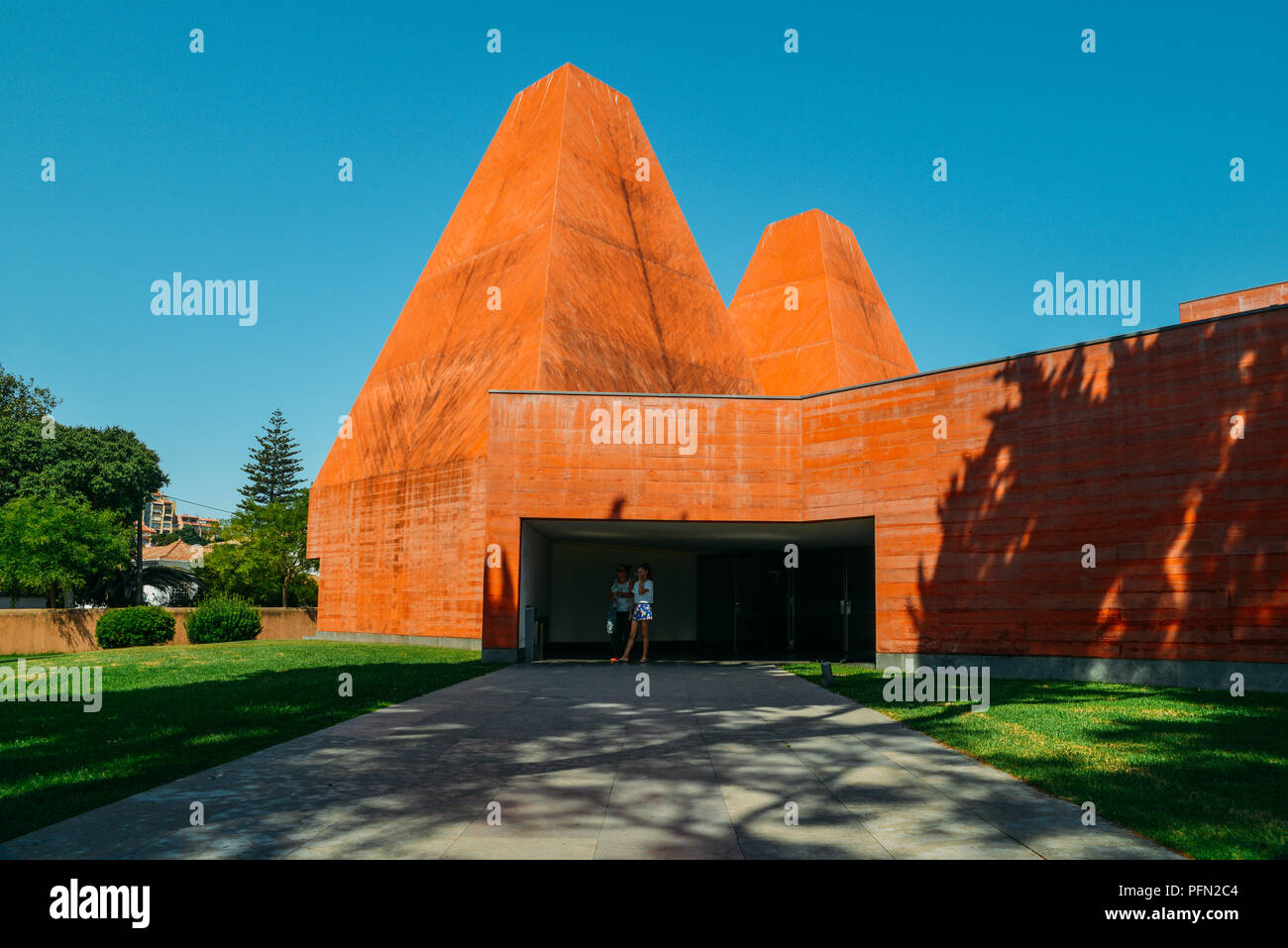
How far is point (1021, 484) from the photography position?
15.5 m

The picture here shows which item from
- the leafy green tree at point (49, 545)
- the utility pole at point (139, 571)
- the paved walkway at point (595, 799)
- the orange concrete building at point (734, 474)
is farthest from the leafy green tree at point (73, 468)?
the paved walkway at point (595, 799)

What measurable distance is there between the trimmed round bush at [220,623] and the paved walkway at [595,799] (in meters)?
23.3

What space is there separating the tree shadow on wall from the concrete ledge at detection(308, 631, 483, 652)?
12074mm

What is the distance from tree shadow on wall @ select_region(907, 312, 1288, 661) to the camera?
43.5 ft

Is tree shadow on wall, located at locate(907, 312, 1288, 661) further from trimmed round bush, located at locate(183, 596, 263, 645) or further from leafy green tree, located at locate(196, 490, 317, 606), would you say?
leafy green tree, located at locate(196, 490, 317, 606)

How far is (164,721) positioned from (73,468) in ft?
156

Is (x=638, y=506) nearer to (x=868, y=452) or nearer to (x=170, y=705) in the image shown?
(x=868, y=452)

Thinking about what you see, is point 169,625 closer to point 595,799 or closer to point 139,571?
point 139,571

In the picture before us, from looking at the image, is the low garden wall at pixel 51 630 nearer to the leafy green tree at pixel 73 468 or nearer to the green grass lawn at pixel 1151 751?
the leafy green tree at pixel 73 468

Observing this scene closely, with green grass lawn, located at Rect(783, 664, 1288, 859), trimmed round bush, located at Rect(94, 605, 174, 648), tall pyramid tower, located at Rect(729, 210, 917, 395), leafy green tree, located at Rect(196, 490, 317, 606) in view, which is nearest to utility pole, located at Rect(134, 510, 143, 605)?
leafy green tree, located at Rect(196, 490, 317, 606)

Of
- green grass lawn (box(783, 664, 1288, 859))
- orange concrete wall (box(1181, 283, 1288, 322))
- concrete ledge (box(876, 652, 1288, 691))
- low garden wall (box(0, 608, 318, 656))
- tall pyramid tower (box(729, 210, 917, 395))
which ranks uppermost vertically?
tall pyramid tower (box(729, 210, 917, 395))

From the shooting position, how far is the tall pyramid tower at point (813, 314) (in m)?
38.0

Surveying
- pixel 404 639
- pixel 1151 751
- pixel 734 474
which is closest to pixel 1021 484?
pixel 734 474

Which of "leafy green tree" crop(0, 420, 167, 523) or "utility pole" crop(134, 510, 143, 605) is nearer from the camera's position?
"leafy green tree" crop(0, 420, 167, 523)
